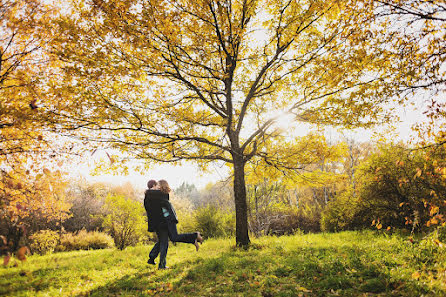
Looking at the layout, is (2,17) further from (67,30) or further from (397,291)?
(397,291)

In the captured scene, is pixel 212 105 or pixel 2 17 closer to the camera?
pixel 2 17

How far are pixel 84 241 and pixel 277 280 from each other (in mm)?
12249

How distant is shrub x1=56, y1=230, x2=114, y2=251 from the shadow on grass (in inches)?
375

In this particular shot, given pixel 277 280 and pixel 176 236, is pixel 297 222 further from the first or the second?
pixel 277 280

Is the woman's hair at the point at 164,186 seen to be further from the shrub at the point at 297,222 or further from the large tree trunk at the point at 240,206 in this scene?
the shrub at the point at 297,222

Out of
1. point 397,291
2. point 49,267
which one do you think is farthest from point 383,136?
point 49,267

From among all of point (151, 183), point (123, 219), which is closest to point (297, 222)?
point (123, 219)

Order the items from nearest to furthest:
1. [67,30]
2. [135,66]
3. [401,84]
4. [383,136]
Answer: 1. [401,84]
2. [67,30]
3. [135,66]
4. [383,136]

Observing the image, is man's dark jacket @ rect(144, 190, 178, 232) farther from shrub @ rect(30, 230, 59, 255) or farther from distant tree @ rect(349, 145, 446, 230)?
shrub @ rect(30, 230, 59, 255)

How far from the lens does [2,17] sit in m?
4.81

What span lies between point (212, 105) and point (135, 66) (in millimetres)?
2604

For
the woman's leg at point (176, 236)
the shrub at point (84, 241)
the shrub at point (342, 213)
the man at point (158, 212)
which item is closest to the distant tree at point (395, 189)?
the shrub at point (342, 213)

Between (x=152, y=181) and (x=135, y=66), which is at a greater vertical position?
(x=135, y=66)

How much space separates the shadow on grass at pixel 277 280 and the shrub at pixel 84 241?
952 cm
